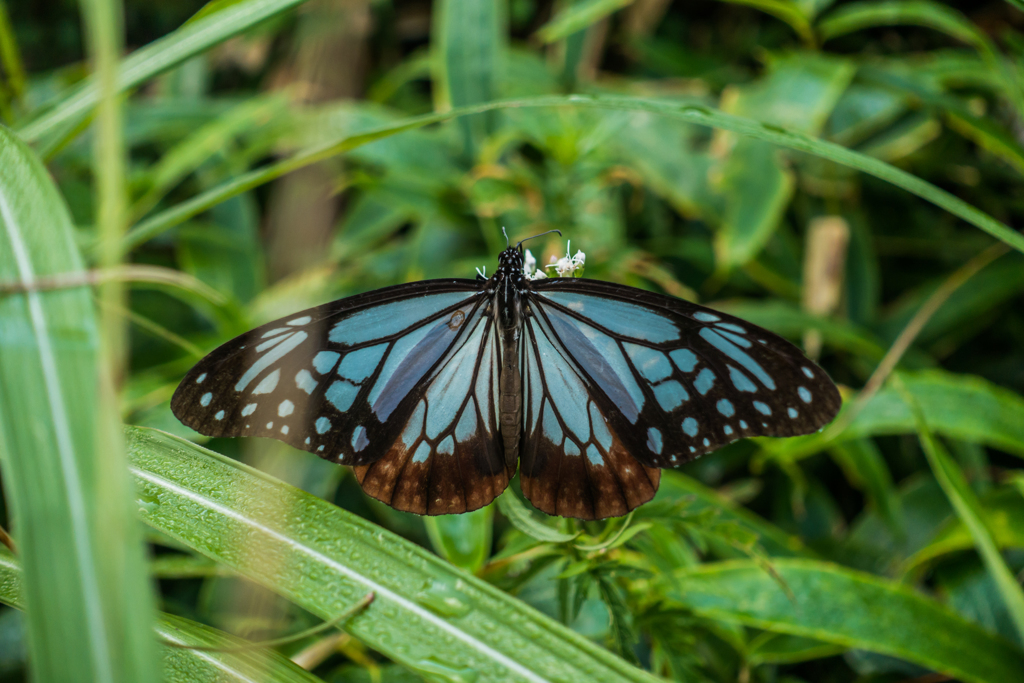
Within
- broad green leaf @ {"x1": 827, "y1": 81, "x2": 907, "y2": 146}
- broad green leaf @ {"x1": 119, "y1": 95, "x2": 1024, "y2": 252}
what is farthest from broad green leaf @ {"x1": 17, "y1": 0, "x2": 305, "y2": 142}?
broad green leaf @ {"x1": 827, "y1": 81, "x2": 907, "y2": 146}

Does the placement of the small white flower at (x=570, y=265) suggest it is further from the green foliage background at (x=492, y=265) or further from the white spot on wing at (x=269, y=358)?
the white spot on wing at (x=269, y=358)

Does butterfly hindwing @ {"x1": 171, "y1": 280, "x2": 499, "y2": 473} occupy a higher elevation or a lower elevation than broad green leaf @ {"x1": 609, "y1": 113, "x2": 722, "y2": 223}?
lower

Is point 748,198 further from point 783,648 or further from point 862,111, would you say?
point 783,648

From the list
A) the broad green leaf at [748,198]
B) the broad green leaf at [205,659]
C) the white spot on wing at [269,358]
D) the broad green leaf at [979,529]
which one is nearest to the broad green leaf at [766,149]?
the broad green leaf at [748,198]

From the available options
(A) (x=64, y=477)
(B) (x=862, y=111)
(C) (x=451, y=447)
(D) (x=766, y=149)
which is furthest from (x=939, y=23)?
(A) (x=64, y=477)

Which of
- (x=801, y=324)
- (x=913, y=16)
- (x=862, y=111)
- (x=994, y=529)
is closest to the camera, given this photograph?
(x=994, y=529)

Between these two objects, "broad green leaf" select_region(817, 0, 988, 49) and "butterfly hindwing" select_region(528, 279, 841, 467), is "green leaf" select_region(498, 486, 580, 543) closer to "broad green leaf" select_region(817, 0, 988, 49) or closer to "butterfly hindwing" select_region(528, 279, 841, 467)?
"butterfly hindwing" select_region(528, 279, 841, 467)
